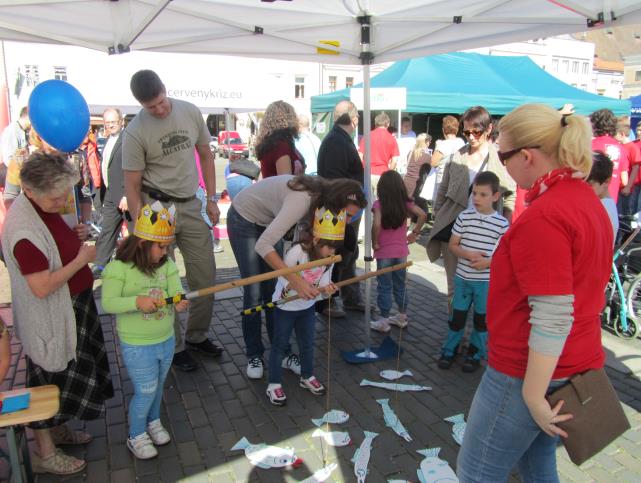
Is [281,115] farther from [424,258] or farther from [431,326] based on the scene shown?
[424,258]

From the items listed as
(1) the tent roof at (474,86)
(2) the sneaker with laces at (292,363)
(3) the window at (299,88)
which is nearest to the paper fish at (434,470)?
(2) the sneaker with laces at (292,363)

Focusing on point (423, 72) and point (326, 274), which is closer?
point (326, 274)

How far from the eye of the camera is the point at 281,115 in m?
4.06

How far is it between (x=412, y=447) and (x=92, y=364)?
1.91 m

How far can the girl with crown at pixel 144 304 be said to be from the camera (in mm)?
2596

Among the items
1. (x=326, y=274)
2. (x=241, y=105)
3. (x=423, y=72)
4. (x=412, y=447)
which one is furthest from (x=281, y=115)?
(x=423, y=72)

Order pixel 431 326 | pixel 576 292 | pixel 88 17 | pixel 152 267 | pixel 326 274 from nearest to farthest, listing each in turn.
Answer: pixel 576 292, pixel 152 267, pixel 326 274, pixel 88 17, pixel 431 326

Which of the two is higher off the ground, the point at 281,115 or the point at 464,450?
the point at 281,115

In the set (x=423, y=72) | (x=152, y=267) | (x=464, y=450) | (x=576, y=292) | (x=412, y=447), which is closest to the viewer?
(x=576, y=292)

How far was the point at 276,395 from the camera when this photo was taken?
11.1 feet

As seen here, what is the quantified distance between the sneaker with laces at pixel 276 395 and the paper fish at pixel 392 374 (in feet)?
2.78

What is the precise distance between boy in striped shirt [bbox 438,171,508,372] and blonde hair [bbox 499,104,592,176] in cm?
212

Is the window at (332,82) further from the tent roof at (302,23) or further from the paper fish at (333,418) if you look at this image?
the paper fish at (333,418)

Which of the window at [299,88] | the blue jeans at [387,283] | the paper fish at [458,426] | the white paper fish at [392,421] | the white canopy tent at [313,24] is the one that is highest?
the window at [299,88]
